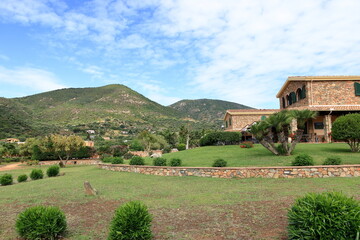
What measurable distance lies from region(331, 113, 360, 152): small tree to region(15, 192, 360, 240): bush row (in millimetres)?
12942

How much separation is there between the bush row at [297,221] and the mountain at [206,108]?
80.7 metres

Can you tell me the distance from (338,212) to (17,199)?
35.0 feet

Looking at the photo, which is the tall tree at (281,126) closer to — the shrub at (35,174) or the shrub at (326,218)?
the shrub at (326,218)

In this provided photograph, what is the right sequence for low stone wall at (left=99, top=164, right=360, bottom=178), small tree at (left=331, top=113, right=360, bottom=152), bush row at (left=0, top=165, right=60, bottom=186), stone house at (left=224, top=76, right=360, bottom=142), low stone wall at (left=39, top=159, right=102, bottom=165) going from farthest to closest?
low stone wall at (left=39, top=159, right=102, bottom=165) → stone house at (left=224, top=76, right=360, bottom=142) → bush row at (left=0, top=165, right=60, bottom=186) → small tree at (left=331, top=113, right=360, bottom=152) → low stone wall at (left=99, top=164, right=360, bottom=178)

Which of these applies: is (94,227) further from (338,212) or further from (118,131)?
(118,131)

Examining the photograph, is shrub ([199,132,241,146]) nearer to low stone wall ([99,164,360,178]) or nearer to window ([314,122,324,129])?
window ([314,122,324,129])

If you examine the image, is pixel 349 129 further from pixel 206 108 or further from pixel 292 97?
pixel 206 108

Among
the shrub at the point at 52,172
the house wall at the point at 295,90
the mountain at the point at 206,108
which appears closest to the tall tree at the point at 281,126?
the house wall at the point at 295,90

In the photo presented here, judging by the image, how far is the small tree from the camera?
48.6ft

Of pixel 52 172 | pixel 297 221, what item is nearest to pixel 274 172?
pixel 297 221

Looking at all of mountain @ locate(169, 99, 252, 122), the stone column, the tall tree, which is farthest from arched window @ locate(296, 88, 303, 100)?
mountain @ locate(169, 99, 252, 122)

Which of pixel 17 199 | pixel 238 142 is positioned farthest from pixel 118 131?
pixel 17 199

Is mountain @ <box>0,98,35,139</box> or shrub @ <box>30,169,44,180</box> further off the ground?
mountain @ <box>0,98,35,139</box>

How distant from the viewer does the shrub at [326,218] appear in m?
3.87
